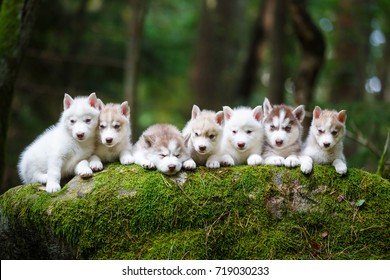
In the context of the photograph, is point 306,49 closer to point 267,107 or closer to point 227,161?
point 267,107

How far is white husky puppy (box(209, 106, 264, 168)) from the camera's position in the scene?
19.9 feet

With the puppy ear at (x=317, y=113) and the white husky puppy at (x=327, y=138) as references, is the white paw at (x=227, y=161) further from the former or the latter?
the puppy ear at (x=317, y=113)

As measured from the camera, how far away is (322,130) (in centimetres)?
577

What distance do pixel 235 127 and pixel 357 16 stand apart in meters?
9.69

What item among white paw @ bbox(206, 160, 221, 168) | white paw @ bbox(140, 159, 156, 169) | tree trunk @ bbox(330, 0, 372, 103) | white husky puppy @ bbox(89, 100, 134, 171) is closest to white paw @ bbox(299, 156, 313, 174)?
white paw @ bbox(206, 160, 221, 168)

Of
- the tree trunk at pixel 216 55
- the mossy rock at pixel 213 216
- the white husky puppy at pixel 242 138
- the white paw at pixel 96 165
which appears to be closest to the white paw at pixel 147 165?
the mossy rock at pixel 213 216

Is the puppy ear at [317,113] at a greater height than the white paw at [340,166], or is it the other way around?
the puppy ear at [317,113]

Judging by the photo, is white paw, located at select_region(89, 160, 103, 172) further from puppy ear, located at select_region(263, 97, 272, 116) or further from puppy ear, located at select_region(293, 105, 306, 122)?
puppy ear, located at select_region(293, 105, 306, 122)

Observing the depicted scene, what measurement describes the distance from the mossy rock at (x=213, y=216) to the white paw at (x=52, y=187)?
3.0 inches

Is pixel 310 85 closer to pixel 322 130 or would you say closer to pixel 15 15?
pixel 322 130

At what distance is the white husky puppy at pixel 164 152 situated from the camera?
5.39 metres

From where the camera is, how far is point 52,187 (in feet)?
17.7

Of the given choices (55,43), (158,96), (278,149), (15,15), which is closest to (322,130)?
(278,149)

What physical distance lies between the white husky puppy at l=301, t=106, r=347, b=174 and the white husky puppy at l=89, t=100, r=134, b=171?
224 centimetres
